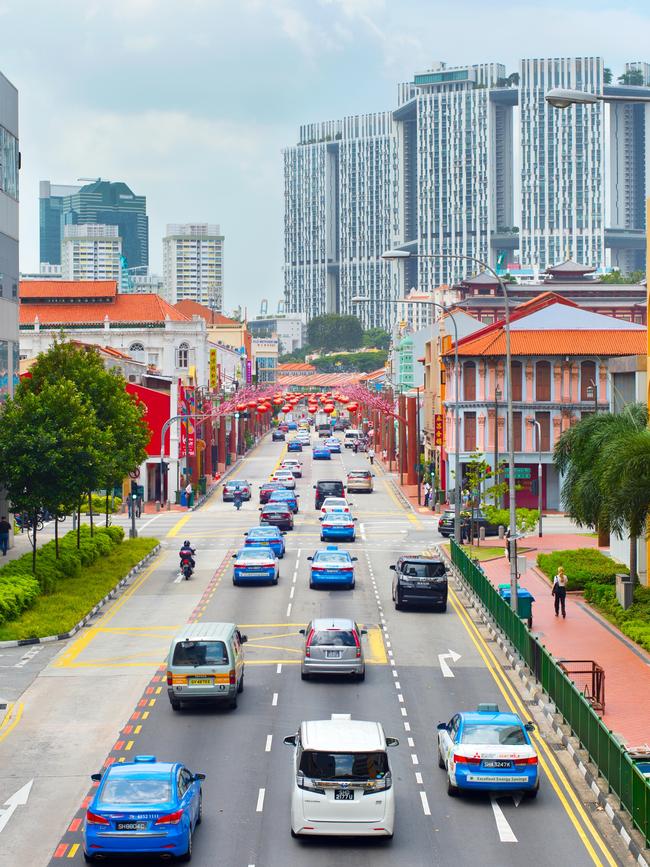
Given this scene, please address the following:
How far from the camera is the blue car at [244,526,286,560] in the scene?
58.9 metres

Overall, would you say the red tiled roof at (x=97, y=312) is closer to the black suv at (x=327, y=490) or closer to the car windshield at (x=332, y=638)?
the black suv at (x=327, y=490)

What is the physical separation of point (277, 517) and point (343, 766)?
5075 centimetres

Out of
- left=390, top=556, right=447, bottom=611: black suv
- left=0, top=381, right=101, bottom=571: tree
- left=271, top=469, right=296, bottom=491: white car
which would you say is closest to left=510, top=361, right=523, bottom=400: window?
left=271, top=469, right=296, bottom=491: white car

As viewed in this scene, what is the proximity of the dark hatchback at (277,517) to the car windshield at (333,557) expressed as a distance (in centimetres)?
1972

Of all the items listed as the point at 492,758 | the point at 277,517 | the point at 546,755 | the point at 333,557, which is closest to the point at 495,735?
the point at 492,758

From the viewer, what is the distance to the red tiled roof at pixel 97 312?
147500 millimetres

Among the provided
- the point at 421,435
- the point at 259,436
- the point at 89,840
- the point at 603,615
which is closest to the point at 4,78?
the point at 603,615

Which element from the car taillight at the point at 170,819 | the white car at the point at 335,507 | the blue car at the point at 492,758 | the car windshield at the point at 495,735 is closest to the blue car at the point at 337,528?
the white car at the point at 335,507

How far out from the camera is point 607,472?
4159 cm

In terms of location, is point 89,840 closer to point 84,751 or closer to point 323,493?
point 84,751

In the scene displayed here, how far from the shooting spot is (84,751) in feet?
89.7

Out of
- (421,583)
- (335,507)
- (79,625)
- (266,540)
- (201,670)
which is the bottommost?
(79,625)

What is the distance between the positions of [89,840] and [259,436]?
549 feet

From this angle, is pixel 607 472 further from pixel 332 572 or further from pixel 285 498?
pixel 285 498
